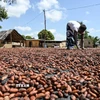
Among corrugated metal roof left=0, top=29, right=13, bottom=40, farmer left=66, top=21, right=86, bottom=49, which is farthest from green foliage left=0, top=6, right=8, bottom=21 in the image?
farmer left=66, top=21, right=86, bottom=49

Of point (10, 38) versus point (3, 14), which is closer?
point (3, 14)

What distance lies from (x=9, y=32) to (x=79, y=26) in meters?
18.1

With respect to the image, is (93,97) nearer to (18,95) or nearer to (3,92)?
(18,95)

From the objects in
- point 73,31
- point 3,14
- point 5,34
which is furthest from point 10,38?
point 73,31

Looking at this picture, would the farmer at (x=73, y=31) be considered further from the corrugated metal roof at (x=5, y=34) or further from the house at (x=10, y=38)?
the corrugated metal roof at (x=5, y=34)

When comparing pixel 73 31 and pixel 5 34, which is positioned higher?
pixel 5 34

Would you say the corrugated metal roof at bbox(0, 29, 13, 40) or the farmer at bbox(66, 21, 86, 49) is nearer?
the farmer at bbox(66, 21, 86, 49)

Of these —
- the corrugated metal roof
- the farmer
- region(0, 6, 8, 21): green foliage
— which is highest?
region(0, 6, 8, 21): green foliage

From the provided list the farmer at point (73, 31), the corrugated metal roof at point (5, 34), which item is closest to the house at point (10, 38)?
the corrugated metal roof at point (5, 34)

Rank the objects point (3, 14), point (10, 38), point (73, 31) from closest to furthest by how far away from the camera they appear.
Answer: point (73, 31), point (3, 14), point (10, 38)

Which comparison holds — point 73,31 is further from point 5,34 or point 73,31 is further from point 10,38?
point 10,38

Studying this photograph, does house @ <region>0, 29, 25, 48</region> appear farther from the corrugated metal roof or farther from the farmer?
the farmer

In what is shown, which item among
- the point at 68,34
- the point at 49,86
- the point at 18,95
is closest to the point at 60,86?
the point at 49,86

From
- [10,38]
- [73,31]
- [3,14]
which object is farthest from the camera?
[10,38]
